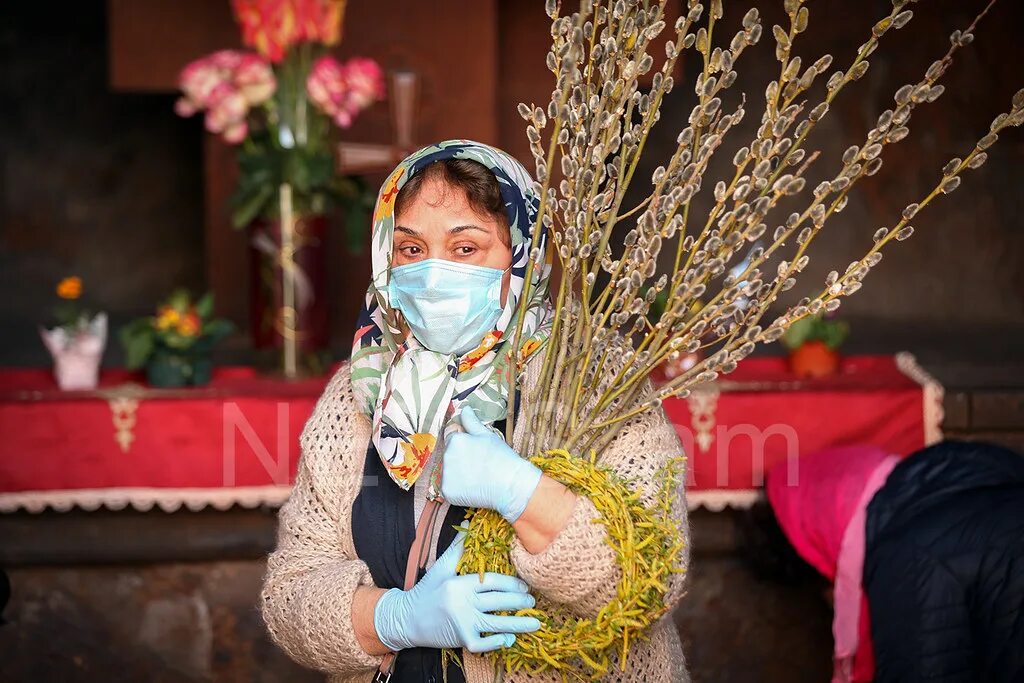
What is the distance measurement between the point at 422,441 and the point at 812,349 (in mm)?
2097

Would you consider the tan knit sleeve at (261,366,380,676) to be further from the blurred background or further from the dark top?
the blurred background

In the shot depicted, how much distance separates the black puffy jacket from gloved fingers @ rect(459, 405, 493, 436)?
123 centimetres

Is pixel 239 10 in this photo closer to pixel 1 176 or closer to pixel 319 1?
pixel 319 1

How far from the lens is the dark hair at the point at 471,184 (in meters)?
1.73

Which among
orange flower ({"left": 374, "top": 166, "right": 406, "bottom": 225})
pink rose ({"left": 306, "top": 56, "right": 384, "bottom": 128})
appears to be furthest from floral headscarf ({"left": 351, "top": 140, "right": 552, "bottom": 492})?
pink rose ({"left": 306, "top": 56, "right": 384, "bottom": 128})

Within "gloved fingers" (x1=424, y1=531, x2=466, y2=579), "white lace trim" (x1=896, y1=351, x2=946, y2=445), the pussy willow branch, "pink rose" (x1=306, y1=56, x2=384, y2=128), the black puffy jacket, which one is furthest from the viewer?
"pink rose" (x1=306, y1=56, x2=384, y2=128)

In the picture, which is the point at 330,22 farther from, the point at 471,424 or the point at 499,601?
the point at 499,601

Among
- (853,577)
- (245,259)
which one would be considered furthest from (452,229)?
(245,259)

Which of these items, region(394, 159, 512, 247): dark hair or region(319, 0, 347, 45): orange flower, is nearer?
region(394, 159, 512, 247): dark hair

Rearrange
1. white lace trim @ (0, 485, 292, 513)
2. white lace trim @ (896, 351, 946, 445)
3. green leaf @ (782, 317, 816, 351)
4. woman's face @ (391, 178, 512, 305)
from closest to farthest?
1. woman's face @ (391, 178, 512, 305)
2. white lace trim @ (0, 485, 292, 513)
3. white lace trim @ (896, 351, 946, 445)
4. green leaf @ (782, 317, 816, 351)

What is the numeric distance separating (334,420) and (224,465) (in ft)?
4.76

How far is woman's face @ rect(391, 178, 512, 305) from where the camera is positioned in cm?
172

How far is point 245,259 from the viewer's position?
4.83 meters

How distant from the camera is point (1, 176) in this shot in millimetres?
6703
